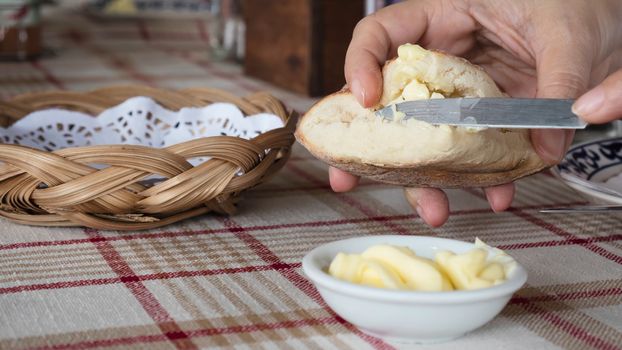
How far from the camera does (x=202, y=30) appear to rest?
→ 2.60m

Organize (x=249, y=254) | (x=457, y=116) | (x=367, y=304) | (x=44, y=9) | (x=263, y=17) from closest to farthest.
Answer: (x=367, y=304)
(x=457, y=116)
(x=249, y=254)
(x=263, y=17)
(x=44, y=9)

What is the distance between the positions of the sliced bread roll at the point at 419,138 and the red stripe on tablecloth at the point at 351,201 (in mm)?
84

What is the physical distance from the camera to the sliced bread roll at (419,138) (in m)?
0.64

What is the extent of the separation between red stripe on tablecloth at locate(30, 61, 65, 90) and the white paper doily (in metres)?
0.73

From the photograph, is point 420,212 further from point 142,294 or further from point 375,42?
point 142,294

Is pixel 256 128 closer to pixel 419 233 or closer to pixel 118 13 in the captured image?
pixel 419 233

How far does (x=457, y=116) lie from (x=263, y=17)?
1.28 meters

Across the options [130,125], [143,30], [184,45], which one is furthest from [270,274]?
[143,30]

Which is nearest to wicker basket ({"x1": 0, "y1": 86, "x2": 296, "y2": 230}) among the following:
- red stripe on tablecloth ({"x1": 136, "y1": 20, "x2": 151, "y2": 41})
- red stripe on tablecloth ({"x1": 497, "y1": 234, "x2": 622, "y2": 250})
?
red stripe on tablecloth ({"x1": 497, "y1": 234, "x2": 622, "y2": 250})

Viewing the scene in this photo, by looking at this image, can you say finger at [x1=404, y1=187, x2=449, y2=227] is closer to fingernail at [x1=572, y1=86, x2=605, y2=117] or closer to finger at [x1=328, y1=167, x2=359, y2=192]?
finger at [x1=328, y1=167, x2=359, y2=192]

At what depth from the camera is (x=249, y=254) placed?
0.72 m

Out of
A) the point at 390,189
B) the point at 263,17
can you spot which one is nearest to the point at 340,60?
the point at 263,17

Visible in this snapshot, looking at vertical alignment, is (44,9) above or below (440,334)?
below

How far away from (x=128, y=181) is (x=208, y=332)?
0.66 feet
